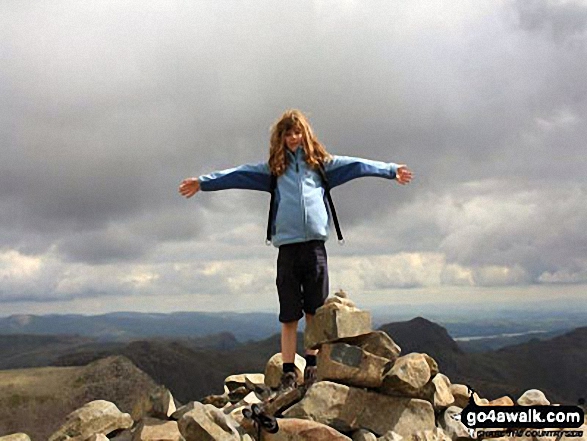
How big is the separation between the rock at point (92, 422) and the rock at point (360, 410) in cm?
296

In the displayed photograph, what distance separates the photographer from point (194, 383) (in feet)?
416

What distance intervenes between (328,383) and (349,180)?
3388 millimetres

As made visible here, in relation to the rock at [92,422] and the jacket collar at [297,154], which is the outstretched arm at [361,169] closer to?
the jacket collar at [297,154]

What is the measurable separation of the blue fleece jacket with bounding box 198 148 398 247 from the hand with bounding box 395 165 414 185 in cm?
7

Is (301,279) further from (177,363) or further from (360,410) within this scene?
(177,363)

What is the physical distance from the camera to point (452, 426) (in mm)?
10031

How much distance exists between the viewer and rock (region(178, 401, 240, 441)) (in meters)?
8.36

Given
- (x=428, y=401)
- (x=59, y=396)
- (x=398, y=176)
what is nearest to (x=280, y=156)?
(x=398, y=176)

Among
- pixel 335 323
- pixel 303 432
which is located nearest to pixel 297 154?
pixel 335 323

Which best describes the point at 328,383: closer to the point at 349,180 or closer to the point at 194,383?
the point at 349,180

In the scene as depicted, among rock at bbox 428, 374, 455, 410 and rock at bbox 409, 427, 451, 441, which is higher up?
rock at bbox 428, 374, 455, 410

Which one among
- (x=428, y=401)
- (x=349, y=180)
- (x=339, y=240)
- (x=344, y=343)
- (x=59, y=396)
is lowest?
(x=59, y=396)

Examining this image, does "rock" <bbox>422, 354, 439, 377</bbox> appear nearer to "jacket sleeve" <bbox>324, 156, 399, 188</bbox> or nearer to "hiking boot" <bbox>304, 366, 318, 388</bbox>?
"hiking boot" <bbox>304, 366, 318, 388</bbox>

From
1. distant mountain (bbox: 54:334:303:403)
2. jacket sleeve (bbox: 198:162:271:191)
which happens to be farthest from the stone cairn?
distant mountain (bbox: 54:334:303:403)
